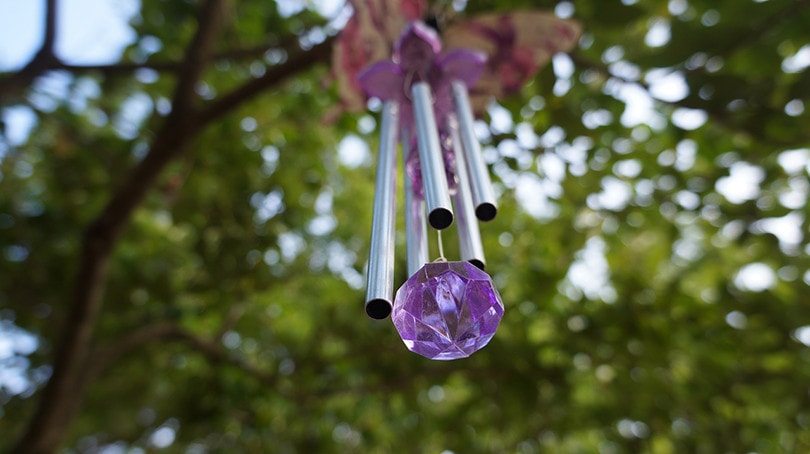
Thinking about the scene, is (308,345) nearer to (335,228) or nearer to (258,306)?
(258,306)

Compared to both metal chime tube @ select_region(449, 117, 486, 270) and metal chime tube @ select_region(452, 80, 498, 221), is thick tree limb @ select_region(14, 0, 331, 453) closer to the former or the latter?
metal chime tube @ select_region(452, 80, 498, 221)

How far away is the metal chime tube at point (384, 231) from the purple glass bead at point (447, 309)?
18 millimetres

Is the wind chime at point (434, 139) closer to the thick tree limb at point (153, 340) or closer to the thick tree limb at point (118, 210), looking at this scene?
the thick tree limb at point (118, 210)

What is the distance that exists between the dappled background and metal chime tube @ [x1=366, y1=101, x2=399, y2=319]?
0.63m

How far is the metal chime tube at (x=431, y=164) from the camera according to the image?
2.12 feet

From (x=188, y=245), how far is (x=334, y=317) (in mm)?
699

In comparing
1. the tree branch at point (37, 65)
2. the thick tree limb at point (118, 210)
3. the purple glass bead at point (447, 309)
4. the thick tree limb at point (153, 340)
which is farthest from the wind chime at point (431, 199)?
the thick tree limb at point (153, 340)

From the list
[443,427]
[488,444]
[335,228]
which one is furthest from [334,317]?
[488,444]

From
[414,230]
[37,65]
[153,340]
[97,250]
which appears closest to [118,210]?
[97,250]

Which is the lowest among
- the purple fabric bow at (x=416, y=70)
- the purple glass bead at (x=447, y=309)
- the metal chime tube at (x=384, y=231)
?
the purple glass bead at (x=447, y=309)

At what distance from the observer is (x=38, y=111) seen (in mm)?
2465

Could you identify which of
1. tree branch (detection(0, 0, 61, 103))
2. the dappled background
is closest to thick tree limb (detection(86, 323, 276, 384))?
the dappled background

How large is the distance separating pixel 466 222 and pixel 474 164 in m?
0.10

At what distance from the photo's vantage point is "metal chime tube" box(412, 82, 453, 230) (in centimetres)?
65
